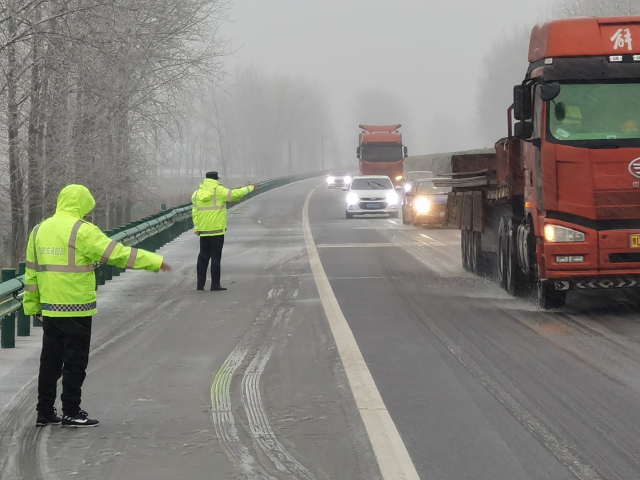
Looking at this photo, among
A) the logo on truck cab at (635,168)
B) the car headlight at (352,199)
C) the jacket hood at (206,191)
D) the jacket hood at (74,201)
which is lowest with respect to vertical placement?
the jacket hood at (74,201)

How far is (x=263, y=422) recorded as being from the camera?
7.17 metres

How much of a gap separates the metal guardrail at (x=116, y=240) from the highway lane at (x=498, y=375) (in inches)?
109

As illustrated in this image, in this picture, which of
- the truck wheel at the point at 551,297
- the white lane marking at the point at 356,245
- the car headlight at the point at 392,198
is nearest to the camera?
the truck wheel at the point at 551,297

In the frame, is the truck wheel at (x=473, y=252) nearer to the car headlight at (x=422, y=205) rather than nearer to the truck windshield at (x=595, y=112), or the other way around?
the truck windshield at (x=595, y=112)

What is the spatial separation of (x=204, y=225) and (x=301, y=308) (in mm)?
3324

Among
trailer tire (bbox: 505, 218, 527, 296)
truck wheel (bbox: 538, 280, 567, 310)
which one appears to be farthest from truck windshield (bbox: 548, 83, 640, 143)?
trailer tire (bbox: 505, 218, 527, 296)

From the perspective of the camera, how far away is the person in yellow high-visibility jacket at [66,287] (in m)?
7.29

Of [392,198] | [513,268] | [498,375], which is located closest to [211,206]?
[513,268]

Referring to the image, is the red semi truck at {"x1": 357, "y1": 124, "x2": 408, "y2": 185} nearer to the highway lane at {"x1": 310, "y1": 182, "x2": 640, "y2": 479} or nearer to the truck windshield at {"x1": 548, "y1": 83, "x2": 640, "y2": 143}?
the highway lane at {"x1": 310, "y1": 182, "x2": 640, "y2": 479}

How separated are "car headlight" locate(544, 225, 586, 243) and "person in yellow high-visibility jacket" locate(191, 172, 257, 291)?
18.0 feet

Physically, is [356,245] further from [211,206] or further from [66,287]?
[66,287]

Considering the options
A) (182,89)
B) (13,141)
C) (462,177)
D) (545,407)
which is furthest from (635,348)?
(182,89)

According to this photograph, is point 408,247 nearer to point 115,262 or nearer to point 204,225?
point 204,225

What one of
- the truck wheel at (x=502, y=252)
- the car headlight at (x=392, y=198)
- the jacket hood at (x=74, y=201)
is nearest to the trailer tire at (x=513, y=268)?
the truck wheel at (x=502, y=252)
